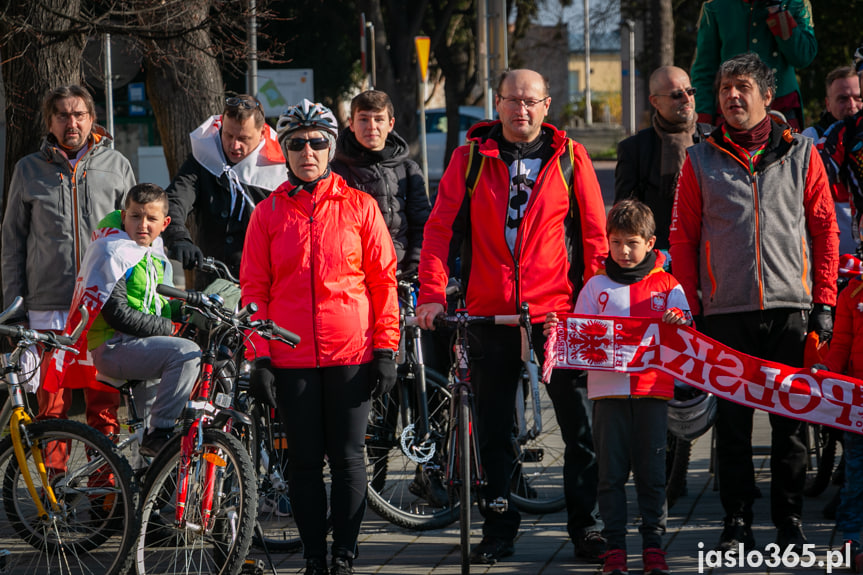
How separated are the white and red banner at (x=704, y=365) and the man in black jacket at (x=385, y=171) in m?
1.53

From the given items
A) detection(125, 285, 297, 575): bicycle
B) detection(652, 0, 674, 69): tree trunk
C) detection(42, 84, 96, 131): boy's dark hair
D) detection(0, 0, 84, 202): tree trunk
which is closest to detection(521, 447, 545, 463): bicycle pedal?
detection(125, 285, 297, 575): bicycle

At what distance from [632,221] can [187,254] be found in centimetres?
222

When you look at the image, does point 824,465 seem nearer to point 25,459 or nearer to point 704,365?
point 704,365

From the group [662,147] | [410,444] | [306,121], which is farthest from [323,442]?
[662,147]

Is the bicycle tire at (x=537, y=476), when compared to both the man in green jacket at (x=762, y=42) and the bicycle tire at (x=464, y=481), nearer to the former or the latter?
the bicycle tire at (x=464, y=481)

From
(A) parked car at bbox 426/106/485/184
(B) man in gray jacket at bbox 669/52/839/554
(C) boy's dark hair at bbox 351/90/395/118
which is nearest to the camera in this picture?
(B) man in gray jacket at bbox 669/52/839/554

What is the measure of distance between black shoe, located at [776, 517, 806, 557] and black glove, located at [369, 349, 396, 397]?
2037mm

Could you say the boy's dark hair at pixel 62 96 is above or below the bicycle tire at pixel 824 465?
above

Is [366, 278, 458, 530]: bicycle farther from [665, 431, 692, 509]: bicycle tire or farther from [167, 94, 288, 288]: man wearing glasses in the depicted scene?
[665, 431, 692, 509]: bicycle tire

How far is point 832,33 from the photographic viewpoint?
2266 cm

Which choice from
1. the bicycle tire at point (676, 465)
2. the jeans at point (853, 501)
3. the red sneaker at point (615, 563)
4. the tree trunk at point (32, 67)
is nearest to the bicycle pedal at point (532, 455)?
the bicycle tire at point (676, 465)

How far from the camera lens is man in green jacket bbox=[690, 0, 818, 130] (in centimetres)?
738

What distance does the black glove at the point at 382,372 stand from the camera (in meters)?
5.17

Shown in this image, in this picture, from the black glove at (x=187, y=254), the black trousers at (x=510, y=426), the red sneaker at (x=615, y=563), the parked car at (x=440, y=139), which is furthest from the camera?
the parked car at (x=440, y=139)
